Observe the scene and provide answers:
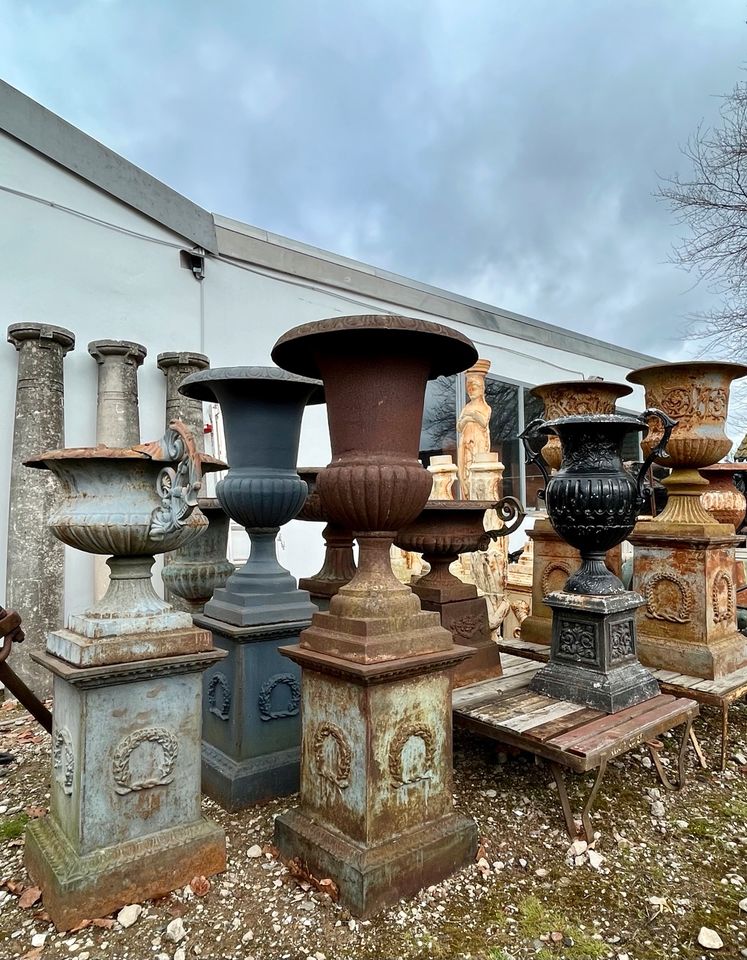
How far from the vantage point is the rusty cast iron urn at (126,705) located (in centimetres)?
179

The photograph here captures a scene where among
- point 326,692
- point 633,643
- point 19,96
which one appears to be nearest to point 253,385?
point 326,692

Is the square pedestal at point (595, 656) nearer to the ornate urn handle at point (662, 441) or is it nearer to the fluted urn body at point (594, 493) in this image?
the fluted urn body at point (594, 493)

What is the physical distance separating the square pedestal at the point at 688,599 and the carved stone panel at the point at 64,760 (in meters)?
2.97

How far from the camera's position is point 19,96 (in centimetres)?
409

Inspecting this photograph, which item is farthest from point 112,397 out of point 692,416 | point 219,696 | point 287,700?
point 692,416

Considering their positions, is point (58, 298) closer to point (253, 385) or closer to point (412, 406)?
point (253, 385)

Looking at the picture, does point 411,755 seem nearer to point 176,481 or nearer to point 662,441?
point 176,481

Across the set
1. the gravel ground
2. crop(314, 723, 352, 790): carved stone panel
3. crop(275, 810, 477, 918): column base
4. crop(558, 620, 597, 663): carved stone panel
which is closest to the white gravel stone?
the gravel ground

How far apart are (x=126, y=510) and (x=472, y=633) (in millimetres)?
2011

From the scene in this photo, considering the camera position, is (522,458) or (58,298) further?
(522,458)

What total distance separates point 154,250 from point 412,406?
3753 millimetres

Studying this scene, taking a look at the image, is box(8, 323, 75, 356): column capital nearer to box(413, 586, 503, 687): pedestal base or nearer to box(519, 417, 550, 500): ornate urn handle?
box(413, 586, 503, 687): pedestal base

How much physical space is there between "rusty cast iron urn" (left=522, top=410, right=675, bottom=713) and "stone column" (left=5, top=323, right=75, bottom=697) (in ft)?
10.4

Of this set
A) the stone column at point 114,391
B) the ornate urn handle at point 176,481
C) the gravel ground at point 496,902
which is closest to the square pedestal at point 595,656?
the gravel ground at point 496,902
